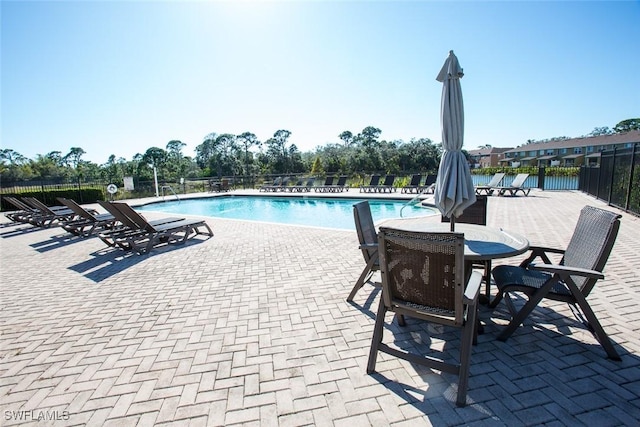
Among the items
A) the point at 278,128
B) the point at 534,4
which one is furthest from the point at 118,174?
the point at 534,4

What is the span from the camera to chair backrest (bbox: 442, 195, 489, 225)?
12.0 ft

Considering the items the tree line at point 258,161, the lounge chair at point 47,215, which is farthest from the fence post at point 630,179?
the tree line at point 258,161

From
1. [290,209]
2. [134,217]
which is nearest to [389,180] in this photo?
[290,209]

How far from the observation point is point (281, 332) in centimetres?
251

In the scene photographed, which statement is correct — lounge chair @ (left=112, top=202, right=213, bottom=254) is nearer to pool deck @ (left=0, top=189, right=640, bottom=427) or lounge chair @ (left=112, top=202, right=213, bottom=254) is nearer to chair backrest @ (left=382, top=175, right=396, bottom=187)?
pool deck @ (left=0, top=189, right=640, bottom=427)

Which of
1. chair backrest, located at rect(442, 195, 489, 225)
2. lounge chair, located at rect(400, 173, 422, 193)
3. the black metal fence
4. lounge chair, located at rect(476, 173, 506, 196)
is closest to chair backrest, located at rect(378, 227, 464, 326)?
chair backrest, located at rect(442, 195, 489, 225)

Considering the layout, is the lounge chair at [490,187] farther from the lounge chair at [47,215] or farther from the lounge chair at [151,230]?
the lounge chair at [47,215]

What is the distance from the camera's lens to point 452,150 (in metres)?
2.71

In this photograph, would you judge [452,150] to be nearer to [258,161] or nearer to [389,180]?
[389,180]

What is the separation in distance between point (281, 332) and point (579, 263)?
2.37 metres

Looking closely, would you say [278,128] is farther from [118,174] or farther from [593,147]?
[593,147]

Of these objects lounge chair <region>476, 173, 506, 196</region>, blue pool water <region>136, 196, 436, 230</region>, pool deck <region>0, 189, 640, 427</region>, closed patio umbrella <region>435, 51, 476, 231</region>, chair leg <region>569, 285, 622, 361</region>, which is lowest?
blue pool water <region>136, 196, 436, 230</region>

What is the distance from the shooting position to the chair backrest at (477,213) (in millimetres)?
3662

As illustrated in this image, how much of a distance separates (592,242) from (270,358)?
247cm
